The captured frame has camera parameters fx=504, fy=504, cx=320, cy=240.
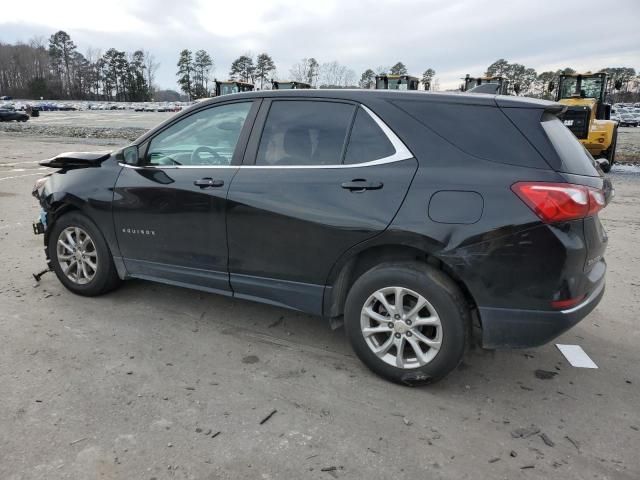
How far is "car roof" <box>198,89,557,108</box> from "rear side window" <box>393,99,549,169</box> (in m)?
0.04

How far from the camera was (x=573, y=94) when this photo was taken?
1700 cm

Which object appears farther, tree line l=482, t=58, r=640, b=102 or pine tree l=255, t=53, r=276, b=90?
pine tree l=255, t=53, r=276, b=90

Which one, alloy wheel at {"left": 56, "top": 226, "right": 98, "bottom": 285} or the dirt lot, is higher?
alloy wheel at {"left": 56, "top": 226, "right": 98, "bottom": 285}

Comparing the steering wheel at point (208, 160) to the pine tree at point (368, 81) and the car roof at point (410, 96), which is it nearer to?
the car roof at point (410, 96)

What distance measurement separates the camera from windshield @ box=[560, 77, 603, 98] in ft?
54.6

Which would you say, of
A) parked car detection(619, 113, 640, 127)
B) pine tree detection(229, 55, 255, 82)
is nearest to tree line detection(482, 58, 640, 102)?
parked car detection(619, 113, 640, 127)

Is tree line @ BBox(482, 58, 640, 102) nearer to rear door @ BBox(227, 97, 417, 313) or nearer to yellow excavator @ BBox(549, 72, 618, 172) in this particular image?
yellow excavator @ BBox(549, 72, 618, 172)

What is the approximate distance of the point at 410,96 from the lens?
319 cm

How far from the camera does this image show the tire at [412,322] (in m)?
2.95

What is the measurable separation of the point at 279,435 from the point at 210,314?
69.1 inches

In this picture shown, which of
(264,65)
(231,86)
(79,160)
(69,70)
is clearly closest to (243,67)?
(264,65)

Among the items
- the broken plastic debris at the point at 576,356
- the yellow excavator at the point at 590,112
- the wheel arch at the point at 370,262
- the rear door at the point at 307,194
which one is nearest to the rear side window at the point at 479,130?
the rear door at the point at 307,194

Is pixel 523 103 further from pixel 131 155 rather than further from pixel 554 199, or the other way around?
pixel 131 155

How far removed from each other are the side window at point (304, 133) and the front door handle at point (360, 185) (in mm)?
199
